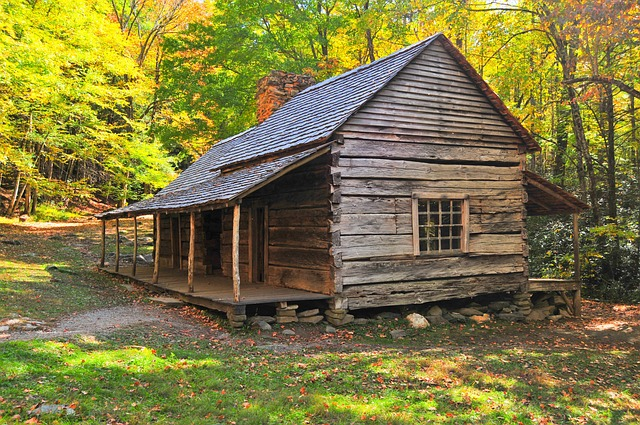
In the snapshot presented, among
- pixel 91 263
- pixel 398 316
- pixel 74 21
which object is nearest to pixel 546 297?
pixel 398 316

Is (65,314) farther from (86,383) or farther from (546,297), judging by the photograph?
(546,297)

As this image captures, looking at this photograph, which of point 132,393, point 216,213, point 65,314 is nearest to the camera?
point 132,393

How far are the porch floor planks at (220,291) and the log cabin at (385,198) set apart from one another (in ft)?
0.18

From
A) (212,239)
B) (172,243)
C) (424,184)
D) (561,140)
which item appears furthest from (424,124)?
(561,140)

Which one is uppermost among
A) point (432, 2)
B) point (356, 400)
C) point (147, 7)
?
point (147, 7)

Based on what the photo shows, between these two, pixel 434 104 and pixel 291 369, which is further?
pixel 434 104

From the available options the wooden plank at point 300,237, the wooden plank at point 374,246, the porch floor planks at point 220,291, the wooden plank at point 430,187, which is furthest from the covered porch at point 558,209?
the porch floor planks at point 220,291

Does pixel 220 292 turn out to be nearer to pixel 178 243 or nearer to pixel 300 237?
pixel 300 237

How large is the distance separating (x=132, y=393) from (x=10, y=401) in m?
1.20

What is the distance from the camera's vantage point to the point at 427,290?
11.3m

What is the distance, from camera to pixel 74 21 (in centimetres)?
1983

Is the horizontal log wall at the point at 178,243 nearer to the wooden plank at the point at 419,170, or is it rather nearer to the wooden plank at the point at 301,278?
the wooden plank at the point at 301,278

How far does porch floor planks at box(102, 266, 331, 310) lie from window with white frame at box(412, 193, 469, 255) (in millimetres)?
2708

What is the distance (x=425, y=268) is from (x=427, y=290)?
502 millimetres
